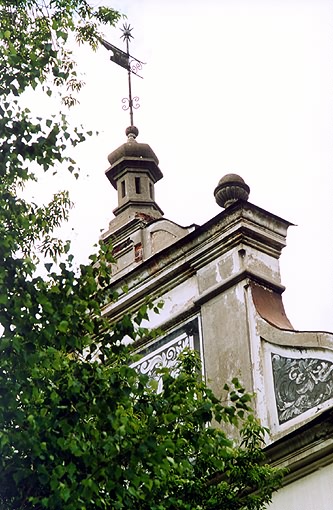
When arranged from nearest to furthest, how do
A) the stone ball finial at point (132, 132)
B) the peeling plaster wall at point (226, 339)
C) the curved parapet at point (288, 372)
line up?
the curved parapet at point (288, 372)
the peeling plaster wall at point (226, 339)
the stone ball finial at point (132, 132)

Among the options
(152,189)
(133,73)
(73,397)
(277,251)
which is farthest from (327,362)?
(133,73)

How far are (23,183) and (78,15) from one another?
2.04 m

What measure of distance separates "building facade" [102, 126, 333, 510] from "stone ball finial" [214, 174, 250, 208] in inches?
0.4

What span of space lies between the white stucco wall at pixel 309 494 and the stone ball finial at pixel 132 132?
6.94m

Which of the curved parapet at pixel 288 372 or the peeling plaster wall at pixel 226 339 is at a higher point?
the peeling plaster wall at pixel 226 339

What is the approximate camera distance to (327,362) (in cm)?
1075

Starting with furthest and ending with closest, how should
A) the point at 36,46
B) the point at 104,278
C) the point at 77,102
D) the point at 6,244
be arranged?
the point at 77,102, the point at 36,46, the point at 104,278, the point at 6,244

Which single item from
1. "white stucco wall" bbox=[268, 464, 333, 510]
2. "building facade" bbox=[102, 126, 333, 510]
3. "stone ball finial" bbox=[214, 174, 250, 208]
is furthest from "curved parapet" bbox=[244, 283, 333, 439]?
"stone ball finial" bbox=[214, 174, 250, 208]

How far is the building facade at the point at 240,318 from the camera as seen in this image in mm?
10281

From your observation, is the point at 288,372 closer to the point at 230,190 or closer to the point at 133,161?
the point at 230,190

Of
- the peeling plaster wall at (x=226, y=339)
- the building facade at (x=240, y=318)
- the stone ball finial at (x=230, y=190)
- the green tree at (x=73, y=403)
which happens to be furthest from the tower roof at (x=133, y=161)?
the green tree at (x=73, y=403)

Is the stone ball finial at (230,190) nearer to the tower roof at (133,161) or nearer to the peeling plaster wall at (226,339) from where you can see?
the peeling plaster wall at (226,339)

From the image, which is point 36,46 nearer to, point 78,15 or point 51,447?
point 78,15

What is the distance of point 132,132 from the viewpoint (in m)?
16.0
